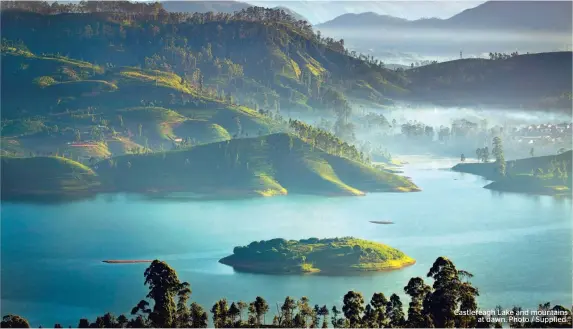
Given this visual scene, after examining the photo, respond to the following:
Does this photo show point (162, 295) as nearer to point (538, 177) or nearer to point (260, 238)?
point (260, 238)

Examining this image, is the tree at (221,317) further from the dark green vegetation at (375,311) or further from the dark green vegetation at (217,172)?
the dark green vegetation at (217,172)

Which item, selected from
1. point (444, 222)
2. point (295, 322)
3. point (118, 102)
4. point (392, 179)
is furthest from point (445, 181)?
point (295, 322)

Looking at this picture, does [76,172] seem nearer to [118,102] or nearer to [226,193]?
[226,193]

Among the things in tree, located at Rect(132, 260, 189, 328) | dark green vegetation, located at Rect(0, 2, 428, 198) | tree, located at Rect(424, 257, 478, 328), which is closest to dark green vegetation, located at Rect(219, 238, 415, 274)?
tree, located at Rect(132, 260, 189, 328)

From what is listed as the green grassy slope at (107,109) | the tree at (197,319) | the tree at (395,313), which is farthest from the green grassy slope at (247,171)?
the tree at (395,313)

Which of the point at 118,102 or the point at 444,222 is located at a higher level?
the point at 118,102

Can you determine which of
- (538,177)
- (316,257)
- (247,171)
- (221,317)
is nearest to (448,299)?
(221,317)

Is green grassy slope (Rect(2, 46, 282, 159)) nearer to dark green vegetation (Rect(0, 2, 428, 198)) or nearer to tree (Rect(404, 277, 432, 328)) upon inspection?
dark green vegetation (Rect(0, 2, 428, 198))
